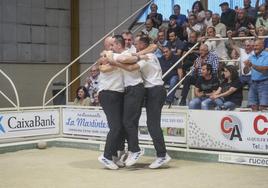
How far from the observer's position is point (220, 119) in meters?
8.57

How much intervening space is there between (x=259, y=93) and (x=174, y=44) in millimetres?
3357

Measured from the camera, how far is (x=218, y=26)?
1198 centimetres

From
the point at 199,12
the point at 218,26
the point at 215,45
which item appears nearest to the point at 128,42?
the point at 215,45

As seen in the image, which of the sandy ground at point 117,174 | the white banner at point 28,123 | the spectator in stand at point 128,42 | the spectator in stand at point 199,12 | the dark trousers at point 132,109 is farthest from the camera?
the spectator in stand at point 199,12

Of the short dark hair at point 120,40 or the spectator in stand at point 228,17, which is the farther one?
the spectator in stand at point 228,17

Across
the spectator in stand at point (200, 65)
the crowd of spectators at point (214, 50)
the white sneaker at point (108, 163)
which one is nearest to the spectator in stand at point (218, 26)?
the crowd of spectators at point (214, 50)

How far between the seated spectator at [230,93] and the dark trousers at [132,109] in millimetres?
2027

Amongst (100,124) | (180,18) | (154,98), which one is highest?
(180,18)

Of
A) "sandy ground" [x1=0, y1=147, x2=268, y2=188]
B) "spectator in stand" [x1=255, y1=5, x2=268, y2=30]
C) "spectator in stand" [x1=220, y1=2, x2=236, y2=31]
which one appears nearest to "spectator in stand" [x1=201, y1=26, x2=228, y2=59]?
"spectator in stand" [x1=220, y1=2, x2=236, y2=31]

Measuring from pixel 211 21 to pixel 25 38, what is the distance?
6.57m

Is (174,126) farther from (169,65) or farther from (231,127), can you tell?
(169,65)

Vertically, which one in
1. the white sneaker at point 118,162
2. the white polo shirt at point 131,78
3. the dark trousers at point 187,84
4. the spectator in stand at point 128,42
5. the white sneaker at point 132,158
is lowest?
the white sneaker at point 118,162

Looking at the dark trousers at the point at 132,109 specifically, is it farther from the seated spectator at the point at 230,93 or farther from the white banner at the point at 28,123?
the white banner at the point at 28,123

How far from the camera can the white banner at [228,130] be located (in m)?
8.14
